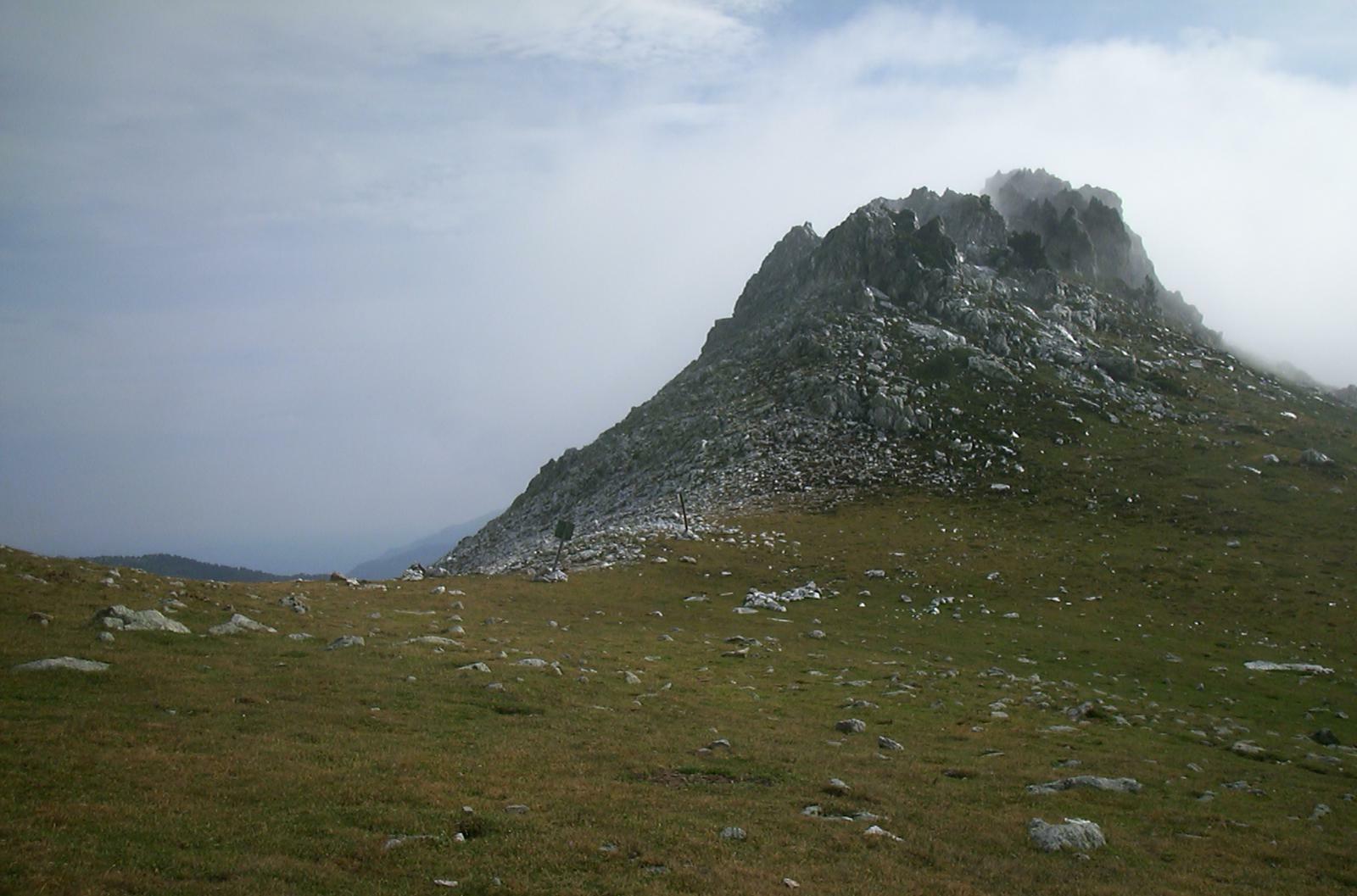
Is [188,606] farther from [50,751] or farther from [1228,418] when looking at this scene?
[1228,418]

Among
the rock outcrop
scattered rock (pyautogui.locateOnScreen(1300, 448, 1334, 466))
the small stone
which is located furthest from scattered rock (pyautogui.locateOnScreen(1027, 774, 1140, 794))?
scattered rock (pyautogui.locateOnScreen(1300, 448, 1334, 466))

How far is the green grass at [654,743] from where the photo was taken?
14445mm

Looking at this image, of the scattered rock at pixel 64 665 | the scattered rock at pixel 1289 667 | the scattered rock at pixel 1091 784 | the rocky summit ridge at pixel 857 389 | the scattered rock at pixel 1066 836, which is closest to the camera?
the scattered rock at pixel 1066 836

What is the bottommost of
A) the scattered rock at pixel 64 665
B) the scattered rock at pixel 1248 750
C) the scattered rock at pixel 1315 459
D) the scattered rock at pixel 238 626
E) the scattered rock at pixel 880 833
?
the scattered rock at pixel 1248 750

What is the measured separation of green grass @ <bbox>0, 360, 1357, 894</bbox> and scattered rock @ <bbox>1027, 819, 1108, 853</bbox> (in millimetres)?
359

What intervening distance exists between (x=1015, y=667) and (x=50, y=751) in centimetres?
4178

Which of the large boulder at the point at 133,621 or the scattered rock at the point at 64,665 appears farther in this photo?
the large boulder at the point at 133,621

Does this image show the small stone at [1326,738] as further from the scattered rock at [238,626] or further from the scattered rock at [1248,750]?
the scattered rock at [238,626]

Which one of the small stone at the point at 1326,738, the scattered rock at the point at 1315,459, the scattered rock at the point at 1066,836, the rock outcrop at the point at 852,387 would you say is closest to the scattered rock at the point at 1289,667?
the small stone at the point at 1326,738

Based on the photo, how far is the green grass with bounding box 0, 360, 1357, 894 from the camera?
1445 cm

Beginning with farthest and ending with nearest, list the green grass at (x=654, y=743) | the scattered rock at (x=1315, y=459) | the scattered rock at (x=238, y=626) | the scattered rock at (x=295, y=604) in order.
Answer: the scattered rock at (x=1315, y=459), the scattered rock at (x=295, y=604), the scattered rock at (x=238, y=626), the green grass at (x=654, y=743)

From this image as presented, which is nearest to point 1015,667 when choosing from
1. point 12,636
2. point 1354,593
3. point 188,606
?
point 1354,593

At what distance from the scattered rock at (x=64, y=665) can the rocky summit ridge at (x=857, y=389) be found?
149 feet

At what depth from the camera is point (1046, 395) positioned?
104 m
